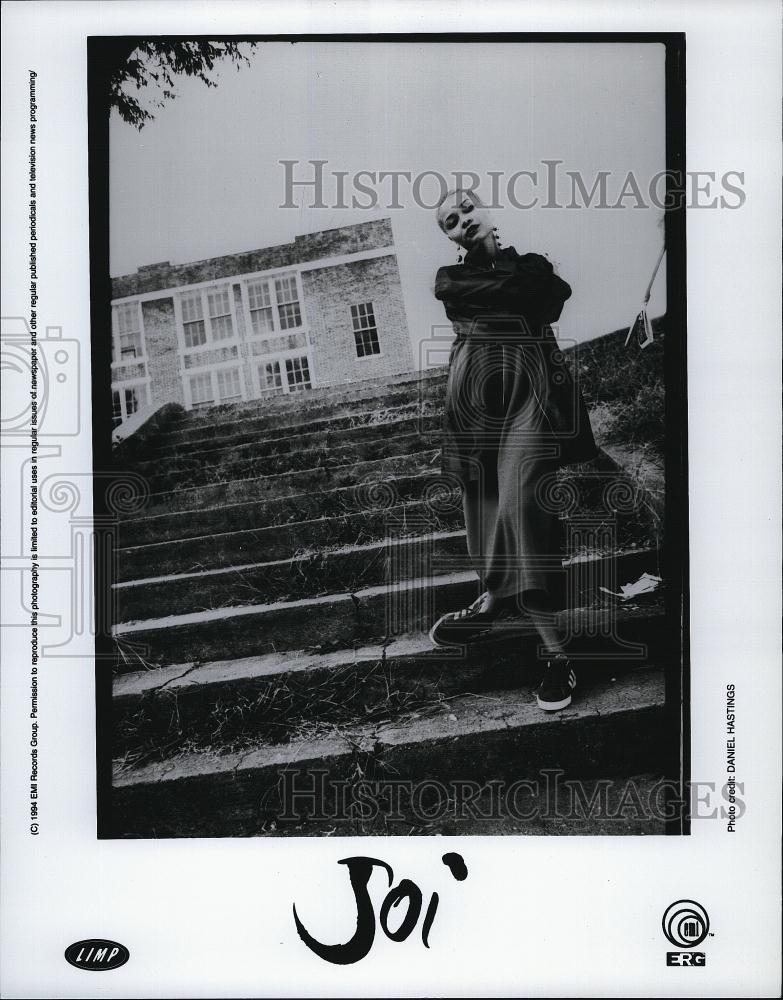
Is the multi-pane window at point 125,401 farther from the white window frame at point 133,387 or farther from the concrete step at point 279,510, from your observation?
the concrete step at point 279,510

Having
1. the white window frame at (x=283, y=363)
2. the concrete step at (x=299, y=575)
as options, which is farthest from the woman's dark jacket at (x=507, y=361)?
the white window frame at (x=283, y=363)

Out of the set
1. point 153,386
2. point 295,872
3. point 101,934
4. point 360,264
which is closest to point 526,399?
point 360,264

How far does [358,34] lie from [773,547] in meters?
3.30

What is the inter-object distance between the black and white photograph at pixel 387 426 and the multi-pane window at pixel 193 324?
16 millimetres

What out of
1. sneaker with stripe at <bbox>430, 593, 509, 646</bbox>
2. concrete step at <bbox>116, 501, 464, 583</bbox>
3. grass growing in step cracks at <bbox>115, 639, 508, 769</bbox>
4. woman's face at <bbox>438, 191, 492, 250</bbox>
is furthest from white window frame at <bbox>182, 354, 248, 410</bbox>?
sneaker with stripe at <bbox>430, 593, 509, 646</bbox>

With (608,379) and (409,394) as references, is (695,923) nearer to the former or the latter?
(608,379)

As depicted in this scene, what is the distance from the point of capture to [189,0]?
149 inches

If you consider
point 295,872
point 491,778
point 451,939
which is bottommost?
point 451,939

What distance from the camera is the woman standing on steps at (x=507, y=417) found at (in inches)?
147

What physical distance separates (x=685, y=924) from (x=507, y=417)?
262 centimetres

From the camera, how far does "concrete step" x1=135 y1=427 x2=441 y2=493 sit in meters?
3.78

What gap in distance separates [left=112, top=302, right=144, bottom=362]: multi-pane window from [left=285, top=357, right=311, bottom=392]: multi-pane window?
0.76 m

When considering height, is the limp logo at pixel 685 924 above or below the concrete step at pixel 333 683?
below

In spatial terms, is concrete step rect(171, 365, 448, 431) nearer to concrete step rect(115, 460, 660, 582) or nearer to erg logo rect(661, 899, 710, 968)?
concrete step rect(115, 460, 660, 582)
